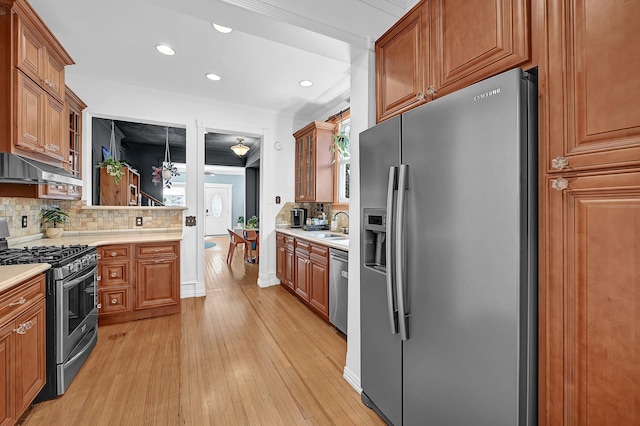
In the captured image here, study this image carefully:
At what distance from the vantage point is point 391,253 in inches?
58.5

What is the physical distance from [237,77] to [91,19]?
4.55 ft

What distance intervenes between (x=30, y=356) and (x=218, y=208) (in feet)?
35.0

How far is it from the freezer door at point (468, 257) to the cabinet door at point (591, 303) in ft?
0.25

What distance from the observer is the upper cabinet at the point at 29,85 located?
1.90 meters

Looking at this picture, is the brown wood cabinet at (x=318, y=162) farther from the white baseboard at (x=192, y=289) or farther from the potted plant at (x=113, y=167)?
the potted plant at (x=113, y=167)

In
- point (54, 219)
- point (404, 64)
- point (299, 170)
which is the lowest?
point (54, 219)

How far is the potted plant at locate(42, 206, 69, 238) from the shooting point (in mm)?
3127

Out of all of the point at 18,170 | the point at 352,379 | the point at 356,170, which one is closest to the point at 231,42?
the point at 356,170

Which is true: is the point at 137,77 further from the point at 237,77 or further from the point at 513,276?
the point at 513,276

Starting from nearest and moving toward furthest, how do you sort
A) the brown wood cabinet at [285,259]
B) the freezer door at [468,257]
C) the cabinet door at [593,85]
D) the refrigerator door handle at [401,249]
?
the cabinet door at [593,85] → the freezer door at [468,257] → the refrigerator door handle at [401,249] → the brown wood cabinet at [285,259]

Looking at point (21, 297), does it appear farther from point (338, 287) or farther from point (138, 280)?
point (338, 287)

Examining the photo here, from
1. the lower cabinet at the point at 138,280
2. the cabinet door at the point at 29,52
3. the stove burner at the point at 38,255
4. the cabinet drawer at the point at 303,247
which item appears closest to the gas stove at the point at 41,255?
the stove burner at the point at 38,255

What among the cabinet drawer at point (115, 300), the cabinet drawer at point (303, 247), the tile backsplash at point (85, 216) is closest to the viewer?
the tile backsplash at point (85, 216)

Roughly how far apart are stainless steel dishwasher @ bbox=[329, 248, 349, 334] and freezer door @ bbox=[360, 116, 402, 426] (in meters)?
0.84
